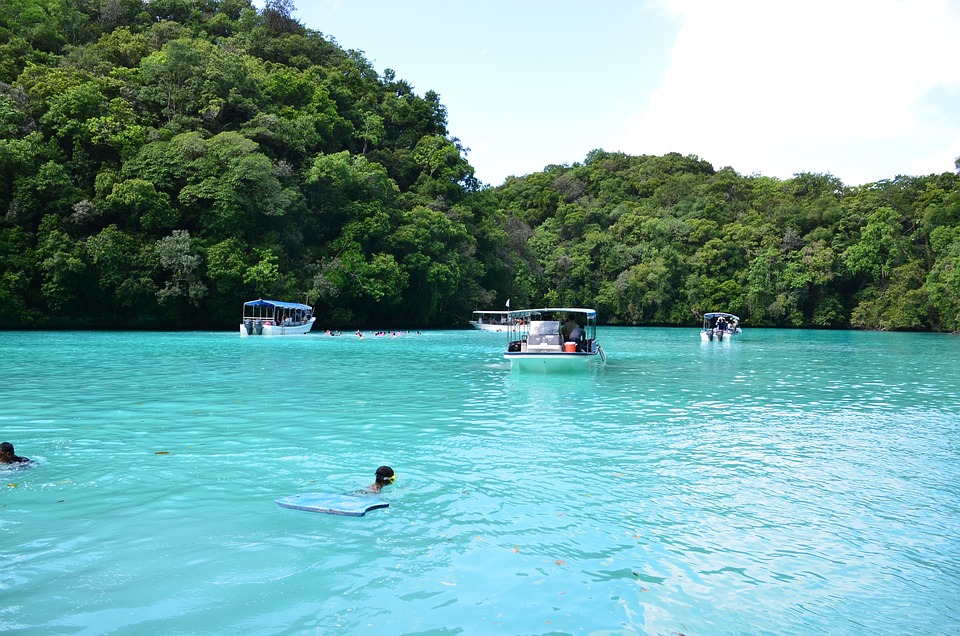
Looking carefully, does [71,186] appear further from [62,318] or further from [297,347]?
[297,347]

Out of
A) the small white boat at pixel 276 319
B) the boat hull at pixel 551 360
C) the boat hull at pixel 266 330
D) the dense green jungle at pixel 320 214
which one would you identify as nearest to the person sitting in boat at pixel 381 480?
the boat hull at pixel 551 360

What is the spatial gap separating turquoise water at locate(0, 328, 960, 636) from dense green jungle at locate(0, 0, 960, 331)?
33.4m

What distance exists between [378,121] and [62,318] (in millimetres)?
34418

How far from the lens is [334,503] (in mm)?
7699

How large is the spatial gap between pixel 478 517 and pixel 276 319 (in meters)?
42.9

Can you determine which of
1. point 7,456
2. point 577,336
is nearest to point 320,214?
point 577,336

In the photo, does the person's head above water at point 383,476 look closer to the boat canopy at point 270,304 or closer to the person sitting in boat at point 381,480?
the person sitting in boat at point 381,480

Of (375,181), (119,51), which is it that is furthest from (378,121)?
(119,51)

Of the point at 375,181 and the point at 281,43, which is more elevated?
the point at 281,43

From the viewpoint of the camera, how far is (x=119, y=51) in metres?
56.3

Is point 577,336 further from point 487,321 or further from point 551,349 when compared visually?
point 487,321

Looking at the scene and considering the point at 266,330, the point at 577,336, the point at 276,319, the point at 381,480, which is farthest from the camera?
the point at 276,319

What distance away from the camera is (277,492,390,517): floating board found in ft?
24.5

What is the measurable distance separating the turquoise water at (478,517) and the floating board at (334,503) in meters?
0.15
